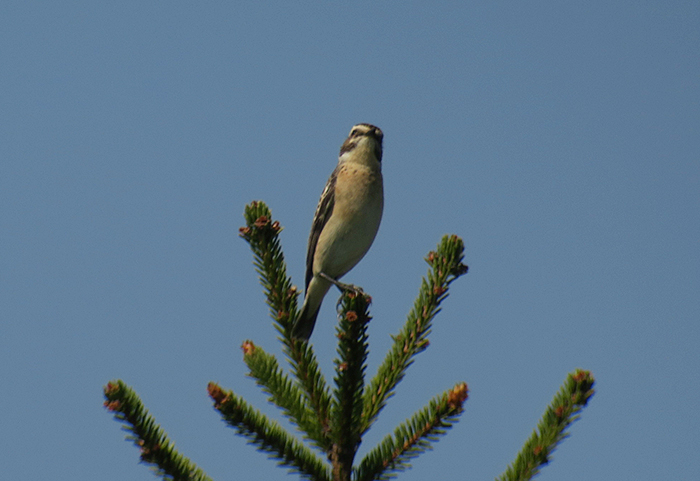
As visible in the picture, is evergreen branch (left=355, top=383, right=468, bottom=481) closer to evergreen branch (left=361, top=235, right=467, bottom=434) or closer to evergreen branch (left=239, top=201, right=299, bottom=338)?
evergreen branch (left=361, top=235, right=467, bottom=434)

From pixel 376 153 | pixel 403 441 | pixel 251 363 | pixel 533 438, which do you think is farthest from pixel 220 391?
pixel 376 153

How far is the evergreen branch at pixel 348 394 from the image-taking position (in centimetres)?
362

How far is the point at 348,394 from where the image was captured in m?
3.67

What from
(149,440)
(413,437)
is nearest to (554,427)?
(413,437)

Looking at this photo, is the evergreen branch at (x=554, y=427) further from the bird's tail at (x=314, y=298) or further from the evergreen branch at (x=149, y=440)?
the bird's tail at (x=314, y=298)

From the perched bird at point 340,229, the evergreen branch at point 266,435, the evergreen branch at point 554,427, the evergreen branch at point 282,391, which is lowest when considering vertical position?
the evergreen branch at point 266,435

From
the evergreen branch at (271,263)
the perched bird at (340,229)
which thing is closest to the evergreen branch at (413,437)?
the evergreen branch at (271,263)

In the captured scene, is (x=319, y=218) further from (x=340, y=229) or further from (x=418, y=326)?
(x=418, y=326)

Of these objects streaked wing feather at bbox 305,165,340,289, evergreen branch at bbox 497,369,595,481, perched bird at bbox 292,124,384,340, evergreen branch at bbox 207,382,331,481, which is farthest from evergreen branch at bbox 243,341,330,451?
streaked wing feather at bbox 305,165,340,289

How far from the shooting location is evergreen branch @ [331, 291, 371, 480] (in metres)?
3.62

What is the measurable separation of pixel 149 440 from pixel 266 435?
Result: 621 millimetres

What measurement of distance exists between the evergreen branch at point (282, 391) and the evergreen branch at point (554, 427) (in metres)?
1.07

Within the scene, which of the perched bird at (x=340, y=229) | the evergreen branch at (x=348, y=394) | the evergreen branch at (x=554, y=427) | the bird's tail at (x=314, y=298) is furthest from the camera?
the bird's tail at (x=314, y=298)

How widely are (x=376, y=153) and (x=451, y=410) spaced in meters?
6.25
